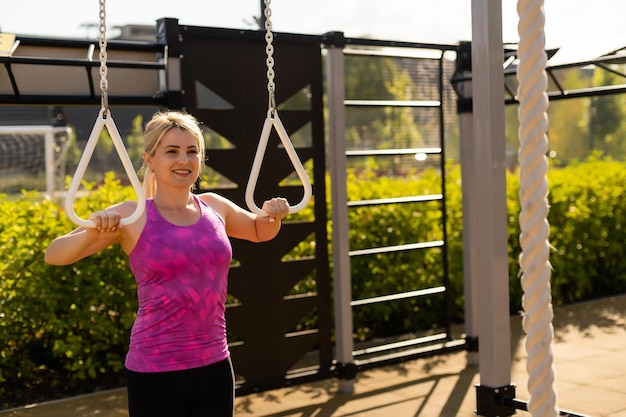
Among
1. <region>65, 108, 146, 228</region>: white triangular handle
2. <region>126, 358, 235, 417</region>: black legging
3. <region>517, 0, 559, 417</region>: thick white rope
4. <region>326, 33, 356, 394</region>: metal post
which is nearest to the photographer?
<region>517, 0, 559, 417</region>: thick white rope

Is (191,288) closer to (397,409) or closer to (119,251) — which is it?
(397,409)

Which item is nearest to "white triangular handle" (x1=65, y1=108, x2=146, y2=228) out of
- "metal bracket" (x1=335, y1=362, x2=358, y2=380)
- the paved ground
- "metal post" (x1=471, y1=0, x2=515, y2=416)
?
"metal post" (x1=471, y1=0, x2=515, y2=416)

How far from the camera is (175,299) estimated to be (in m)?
2.39

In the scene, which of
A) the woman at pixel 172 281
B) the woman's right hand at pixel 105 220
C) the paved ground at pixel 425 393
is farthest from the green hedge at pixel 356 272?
the woman's right hand at pixel 105 220

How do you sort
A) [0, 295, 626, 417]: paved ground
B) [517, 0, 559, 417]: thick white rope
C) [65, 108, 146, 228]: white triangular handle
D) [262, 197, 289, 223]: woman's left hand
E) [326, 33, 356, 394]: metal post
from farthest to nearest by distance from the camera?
[326, 33, 356, 394]: metal post → [0, 295, 626, 417]: paved ground → [262, 197, 289, 223]: woman's left hand → [65, 108, 146, 228]: white triangular handle → [517, 0, 559, 417]: thick white rope

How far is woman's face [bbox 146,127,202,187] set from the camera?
248cm

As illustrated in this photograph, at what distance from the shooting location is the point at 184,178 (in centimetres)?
250

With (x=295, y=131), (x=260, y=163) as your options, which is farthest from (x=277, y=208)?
(x=295, y=131)

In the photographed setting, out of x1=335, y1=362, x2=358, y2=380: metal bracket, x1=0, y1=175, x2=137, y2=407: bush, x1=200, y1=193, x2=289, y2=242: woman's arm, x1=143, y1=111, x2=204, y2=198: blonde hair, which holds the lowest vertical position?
x1=335, y1=362, x2=358, y2=380: metal bracket

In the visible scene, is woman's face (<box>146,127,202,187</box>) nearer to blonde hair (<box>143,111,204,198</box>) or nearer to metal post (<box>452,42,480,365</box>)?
blonde hair (<box>143,111,204,198</box>)

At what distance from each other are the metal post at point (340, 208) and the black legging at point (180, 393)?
2617mm

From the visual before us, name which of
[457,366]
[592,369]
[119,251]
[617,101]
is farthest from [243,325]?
[617,101]

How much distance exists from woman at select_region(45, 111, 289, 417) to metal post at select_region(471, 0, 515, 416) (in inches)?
69.5

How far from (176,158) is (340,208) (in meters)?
2.59
